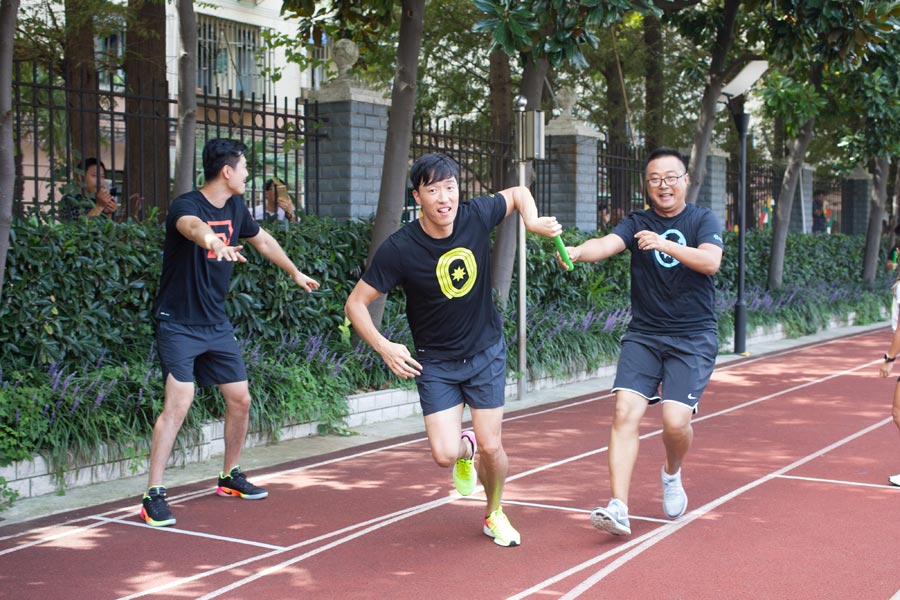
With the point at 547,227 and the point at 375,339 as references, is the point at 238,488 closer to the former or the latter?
the point at 375,339

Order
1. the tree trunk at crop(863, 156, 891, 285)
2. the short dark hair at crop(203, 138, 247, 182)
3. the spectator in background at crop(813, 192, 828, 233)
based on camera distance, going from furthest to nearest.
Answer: the spectator in background at crop(813, 192, 828, 233), the tree trunk at crop(863, 156, 891, 285), the short dark hair at crop(203, 138, 247, 182)

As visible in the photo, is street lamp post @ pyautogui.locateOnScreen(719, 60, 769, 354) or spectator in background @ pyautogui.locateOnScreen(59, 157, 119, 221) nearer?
spectator in background @ pyautogui.locateOnScreen(59, 157, 119, 221)

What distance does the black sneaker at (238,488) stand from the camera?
6.79m

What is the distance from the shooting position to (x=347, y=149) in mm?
11172

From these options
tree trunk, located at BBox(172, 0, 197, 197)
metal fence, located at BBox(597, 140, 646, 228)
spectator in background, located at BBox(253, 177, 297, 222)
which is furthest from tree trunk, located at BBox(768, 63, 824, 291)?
tree trunk, located at BBox(172, 0, 197, 197)

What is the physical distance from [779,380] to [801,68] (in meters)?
4.66

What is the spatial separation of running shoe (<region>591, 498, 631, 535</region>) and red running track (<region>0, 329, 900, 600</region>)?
0.35 ft

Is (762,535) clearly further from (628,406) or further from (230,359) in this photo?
(230,359)

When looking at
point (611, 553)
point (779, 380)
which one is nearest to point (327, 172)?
point (779, 380)

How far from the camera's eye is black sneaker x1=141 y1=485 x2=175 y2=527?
6.12 meters

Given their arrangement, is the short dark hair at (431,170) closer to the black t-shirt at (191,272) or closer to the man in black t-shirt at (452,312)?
the man in black t-shirt at (452,312)

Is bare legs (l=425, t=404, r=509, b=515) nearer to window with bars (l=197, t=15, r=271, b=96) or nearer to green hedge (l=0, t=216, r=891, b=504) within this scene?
green hedge (l=0, t=216, r=891, b=504)

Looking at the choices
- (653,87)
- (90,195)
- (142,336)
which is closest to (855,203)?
(653,87)

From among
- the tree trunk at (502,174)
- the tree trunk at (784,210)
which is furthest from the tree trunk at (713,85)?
the tree trunk at (784,210)
